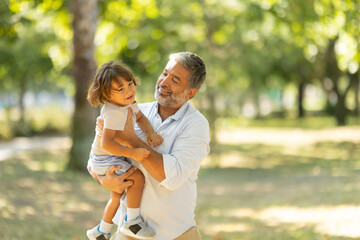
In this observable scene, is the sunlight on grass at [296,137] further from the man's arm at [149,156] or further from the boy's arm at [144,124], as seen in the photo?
the man's arm at [149,156]

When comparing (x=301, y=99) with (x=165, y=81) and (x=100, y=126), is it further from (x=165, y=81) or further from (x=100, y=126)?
(x=100, y=126)

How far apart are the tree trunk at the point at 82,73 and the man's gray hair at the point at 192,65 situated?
386 inches

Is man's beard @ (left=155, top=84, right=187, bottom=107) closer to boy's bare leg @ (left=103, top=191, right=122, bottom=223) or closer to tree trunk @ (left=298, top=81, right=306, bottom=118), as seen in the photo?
boy's bare leg @ (left=103, top=191, right=122, bottom=223)

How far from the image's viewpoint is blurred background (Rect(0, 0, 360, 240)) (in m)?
9.09

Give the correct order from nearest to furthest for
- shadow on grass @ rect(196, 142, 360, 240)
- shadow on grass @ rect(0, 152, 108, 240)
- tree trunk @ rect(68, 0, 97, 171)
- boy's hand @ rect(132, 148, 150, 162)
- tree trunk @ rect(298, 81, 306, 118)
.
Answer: boy's hand @ rect(132, 148, 150, 162), shadow on grass @ rect(0, 152, 108, 240), shadow on grass @ rect(196, 142, 360, 240), tree trunk @ rect(68, 0, 97, 171), tree trunk @ rect(298, 81, 306, 118)

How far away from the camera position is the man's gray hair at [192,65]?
10.4ft

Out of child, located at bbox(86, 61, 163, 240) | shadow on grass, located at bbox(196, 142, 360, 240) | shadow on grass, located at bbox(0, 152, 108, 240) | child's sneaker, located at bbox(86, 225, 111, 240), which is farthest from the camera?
shadow on grass, located at bbox(196, 142, 360, 240)

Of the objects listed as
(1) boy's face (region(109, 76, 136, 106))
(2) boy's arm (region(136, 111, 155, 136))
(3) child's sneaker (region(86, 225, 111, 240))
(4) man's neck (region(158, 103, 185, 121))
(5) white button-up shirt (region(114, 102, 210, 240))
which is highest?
(1) boy's face (region(109, 76, 136, 106))

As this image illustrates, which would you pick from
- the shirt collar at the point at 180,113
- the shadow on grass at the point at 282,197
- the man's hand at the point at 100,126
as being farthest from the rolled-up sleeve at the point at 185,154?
the shadow on grass at the point at 282,197

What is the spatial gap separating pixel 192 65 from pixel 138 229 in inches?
40.7

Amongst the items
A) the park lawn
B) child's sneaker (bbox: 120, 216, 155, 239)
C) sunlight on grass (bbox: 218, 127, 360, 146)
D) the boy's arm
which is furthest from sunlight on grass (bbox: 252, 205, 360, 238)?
sunlight on grass (bbox: 218, 127, 360, 146)

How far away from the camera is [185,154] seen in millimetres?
3031

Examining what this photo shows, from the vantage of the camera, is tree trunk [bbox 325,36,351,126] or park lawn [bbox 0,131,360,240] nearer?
park lawn [bbox 0,131,360,240]

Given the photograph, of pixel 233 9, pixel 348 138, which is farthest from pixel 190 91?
pixel 348 138
